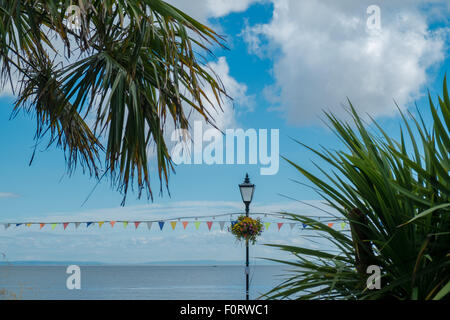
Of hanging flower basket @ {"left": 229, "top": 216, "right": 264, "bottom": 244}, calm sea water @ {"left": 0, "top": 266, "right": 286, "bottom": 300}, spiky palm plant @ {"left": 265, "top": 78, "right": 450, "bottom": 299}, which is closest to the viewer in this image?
spiky palm plant @ {"left": 265, "top": 78, "right": 450, "bottom": 299}

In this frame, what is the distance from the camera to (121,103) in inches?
196

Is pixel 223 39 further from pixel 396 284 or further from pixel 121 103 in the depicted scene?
pixel 396 284

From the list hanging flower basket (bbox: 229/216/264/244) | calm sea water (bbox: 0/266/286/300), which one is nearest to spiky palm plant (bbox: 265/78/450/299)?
calm sea water (bbox: 0/266/286/300)

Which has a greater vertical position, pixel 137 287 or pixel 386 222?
pixel 386 222

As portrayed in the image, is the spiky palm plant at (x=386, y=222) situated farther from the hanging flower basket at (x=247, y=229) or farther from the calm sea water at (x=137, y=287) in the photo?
the hanging flower basket at (x=247, y=229)

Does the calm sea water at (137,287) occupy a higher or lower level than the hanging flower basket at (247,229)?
lower

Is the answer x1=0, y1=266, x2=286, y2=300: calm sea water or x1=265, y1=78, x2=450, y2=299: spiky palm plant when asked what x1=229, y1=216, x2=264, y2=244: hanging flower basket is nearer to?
x1=0, y1=266, x2=286, y2=300: calm sea water

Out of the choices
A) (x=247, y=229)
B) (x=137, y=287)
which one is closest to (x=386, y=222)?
(x=247, y=229)

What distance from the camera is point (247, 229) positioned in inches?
403

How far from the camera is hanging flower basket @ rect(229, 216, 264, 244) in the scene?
404 inches

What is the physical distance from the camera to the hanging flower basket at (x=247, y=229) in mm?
10250

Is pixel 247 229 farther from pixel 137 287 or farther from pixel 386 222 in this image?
pixel 137 287

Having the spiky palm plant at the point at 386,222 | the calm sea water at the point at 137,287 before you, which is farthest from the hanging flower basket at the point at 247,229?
the spiky palm plant at the point at 386,222
